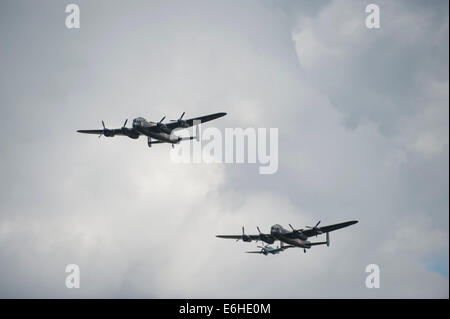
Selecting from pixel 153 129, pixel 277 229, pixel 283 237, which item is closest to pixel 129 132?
pixel 153 129

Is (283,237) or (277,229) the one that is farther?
(283,237)

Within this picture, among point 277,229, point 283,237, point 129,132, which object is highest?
point 129,132

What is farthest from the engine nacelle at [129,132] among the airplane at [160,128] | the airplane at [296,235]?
the airplane at [296,235]

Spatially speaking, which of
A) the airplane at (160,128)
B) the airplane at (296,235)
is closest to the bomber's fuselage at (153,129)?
the airplane at (160,128)

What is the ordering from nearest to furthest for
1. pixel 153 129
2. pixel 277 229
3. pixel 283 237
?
1. pixel 153 129
2. pixel 277 229
3. pixel 283 237

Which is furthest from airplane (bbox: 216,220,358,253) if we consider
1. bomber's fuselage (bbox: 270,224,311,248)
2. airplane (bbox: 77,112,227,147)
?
airplane (bbox: 77,112,227,147)

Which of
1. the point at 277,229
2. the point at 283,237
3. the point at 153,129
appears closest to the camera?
the point at 153,129

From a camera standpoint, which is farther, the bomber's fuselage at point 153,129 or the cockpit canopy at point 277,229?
the cockpit canopy at point 277,229

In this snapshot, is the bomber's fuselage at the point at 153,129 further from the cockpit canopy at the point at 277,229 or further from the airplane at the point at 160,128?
the cockpit canopy at the point at 277,229

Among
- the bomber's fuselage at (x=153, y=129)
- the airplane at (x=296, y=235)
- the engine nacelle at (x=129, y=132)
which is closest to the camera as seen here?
the bomber's fuselage at (x=153, y=129)

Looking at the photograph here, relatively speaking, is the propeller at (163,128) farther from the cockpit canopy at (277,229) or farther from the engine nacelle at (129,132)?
the cockpit canopy at (277,229)

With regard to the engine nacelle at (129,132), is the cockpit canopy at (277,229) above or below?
below

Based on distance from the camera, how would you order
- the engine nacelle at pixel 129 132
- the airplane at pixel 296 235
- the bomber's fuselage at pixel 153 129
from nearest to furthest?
the bomber's fuselage at pixel 153 129
the engine nacelle at pixel 129 132
the airplane at pixel 296 235

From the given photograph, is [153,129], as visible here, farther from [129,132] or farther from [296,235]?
[296,235]
